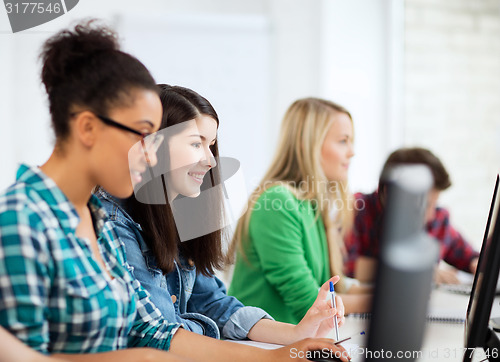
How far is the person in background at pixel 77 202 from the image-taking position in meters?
0.71

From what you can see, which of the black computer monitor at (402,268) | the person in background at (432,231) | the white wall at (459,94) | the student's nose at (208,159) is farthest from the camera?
the white wall at (459,94)

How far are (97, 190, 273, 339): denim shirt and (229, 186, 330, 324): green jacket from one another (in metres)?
0.38

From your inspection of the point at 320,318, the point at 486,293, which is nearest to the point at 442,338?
the point at 320,318

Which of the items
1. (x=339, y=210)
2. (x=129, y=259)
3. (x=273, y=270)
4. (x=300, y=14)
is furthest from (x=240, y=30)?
(x=129, y=259)

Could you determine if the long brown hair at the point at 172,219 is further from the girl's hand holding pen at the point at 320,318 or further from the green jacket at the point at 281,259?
the green jacket at the point at 281,259

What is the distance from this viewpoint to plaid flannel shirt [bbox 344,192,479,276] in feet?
7.32

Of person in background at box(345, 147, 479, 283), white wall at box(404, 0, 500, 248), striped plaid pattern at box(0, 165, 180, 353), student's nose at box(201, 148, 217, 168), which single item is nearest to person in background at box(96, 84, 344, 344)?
student's nose at box(201, 148, 217, 168)

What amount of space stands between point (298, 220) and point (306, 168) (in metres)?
0.22

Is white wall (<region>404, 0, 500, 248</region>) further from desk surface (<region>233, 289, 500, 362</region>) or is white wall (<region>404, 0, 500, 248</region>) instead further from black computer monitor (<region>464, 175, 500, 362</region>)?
black computer monitor (<region>464, 175, 500, 362</region>)

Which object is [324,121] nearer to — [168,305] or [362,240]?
[362,240]

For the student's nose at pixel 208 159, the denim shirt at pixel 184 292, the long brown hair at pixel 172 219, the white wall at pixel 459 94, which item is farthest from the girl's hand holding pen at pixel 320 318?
the white wall at pixel 459 94

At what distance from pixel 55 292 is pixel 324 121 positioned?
4.37 feet

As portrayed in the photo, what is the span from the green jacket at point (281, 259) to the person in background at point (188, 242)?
0.39m

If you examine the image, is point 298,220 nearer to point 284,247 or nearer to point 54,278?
point 284,247
